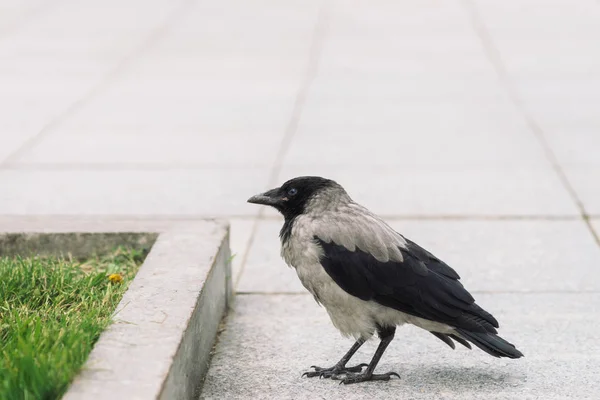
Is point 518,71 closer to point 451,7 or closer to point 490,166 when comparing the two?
point 490,166

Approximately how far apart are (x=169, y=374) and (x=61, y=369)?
1.37 ft

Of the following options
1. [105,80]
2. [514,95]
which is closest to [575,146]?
[514,95]

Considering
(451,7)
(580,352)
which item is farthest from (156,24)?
(580,352)

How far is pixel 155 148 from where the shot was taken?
9188 millimetres

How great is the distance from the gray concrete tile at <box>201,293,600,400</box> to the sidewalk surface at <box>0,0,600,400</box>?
0.01 metres

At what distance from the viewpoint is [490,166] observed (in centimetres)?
861

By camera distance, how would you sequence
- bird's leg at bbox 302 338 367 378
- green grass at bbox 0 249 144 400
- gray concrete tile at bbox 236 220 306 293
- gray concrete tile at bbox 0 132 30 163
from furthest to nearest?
gray concrete tile at bbox 0 132 30 163 → gray concrete tile at bbox 236 220 306 293 → bird's leg at bbox 302 338 367 378 → green grass at bbox 0 249 144 400

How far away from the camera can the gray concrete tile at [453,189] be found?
7578 millimetres

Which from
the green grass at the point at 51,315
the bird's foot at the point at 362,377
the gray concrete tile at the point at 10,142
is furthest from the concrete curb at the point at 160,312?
the gray concrete tile at the point at 10,142

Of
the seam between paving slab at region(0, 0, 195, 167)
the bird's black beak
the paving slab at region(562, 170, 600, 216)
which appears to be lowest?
the seam between paving slab at region(0, 0, 195, 167)

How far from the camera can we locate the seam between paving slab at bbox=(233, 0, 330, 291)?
7207 mm

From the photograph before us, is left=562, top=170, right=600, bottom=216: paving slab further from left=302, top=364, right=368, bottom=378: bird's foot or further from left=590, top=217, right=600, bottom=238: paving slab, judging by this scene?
left=302, top=364, right=368, bottom=378: bird's foot

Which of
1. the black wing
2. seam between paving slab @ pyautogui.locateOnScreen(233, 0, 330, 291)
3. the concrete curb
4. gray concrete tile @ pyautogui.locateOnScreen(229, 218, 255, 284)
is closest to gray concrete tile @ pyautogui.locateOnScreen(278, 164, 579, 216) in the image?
seam between paving slab @ pyautogui.locateOnScreen(233, 0, 330, 291)

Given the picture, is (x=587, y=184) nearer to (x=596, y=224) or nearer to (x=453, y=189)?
(x=596, y=224)
